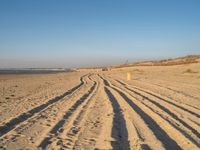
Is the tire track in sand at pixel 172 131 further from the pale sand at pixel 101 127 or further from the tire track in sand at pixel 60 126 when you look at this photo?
the tire track in sand at pixel 60 126

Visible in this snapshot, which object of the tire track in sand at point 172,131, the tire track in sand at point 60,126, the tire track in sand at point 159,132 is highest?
the tire track in sand at point 60,126

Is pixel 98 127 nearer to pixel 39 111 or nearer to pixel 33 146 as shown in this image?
pixel 33 146

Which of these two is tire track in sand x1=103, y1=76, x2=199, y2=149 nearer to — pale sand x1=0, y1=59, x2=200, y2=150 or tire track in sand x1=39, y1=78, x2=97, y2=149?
pale sand x1=0, y1=59, x2=200, y2=150

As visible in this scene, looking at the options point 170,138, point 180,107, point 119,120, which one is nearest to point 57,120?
point 119,120

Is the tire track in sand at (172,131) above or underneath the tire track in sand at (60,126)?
underneath

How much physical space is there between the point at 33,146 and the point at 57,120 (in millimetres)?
2328

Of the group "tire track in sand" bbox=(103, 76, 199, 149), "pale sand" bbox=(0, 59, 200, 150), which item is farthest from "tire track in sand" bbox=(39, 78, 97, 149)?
"tire track in sand" bbox=(103, 76, 199, 149)

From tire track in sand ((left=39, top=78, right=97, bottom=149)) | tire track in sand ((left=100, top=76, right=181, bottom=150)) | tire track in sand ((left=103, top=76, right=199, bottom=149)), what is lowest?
tire track in sand ((left=103, top=76, right=199, bottom=149))

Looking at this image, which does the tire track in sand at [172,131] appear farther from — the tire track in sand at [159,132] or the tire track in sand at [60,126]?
the tire track in sand at [60,126]

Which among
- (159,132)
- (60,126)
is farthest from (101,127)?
(159,132)

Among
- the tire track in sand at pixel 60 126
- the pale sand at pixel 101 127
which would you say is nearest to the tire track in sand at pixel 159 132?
the pale sand at pixel 101 127

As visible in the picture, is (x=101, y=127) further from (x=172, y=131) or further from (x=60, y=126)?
(x=172, y=131)

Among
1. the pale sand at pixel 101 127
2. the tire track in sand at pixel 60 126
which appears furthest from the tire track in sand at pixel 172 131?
the tire track in sand at pixel 60 126

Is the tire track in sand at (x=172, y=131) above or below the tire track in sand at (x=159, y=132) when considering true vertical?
below
